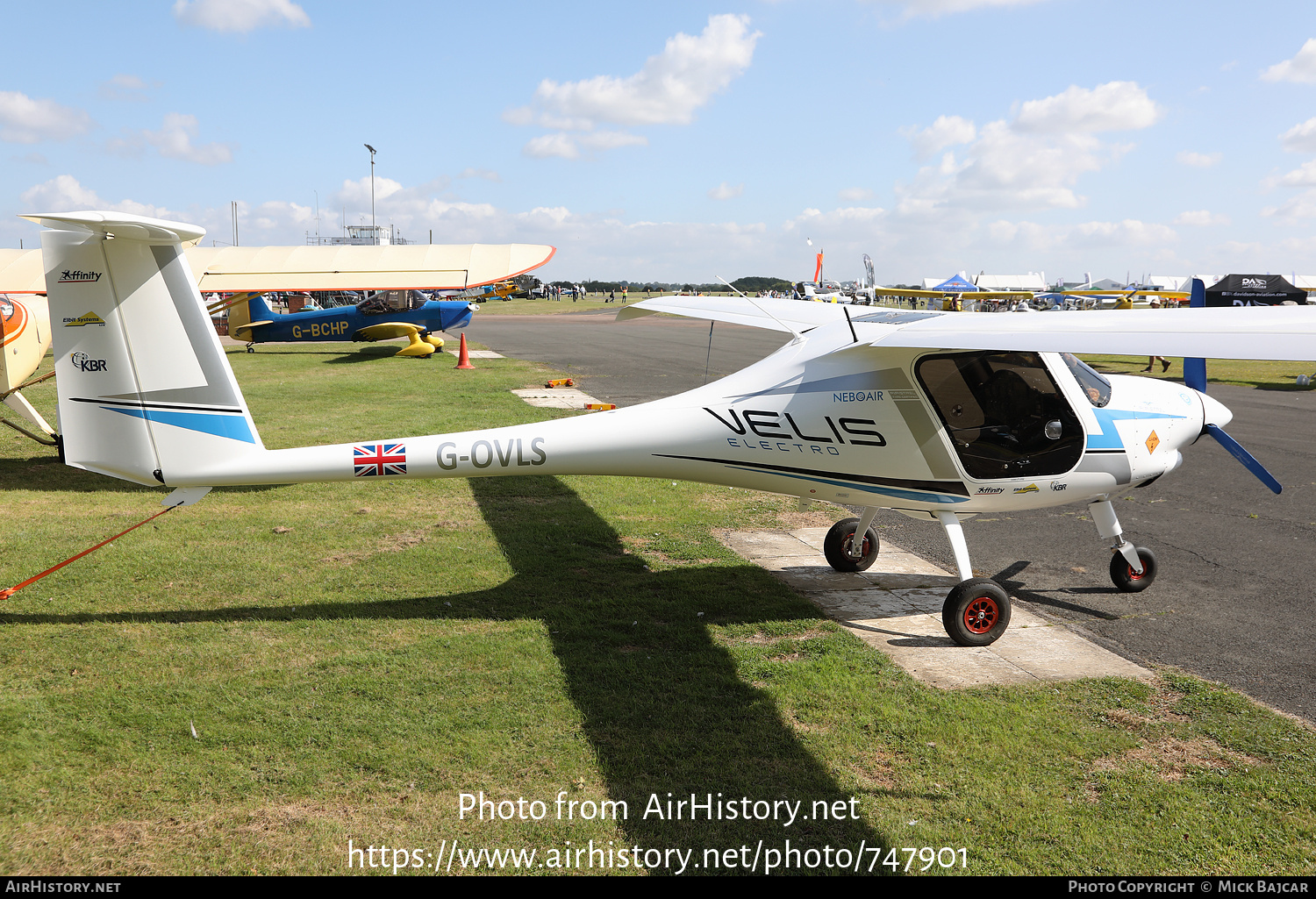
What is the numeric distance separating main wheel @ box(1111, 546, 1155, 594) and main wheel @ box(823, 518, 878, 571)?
2062 mm

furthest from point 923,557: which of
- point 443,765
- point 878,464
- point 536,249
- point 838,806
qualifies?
point 536,249

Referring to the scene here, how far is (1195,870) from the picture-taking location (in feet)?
12.0

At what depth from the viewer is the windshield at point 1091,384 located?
6.36m

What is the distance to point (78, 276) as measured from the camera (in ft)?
16.6

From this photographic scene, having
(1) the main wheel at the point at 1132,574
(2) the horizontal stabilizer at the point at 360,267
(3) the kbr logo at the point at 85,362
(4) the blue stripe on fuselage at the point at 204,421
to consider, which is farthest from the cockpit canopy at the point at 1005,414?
(2) the horizontal stabilizer at the point at 360,267

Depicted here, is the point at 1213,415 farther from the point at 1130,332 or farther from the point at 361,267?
the point at 361,267

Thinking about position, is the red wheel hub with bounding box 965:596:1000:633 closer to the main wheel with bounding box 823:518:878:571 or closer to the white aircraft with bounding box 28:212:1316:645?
the white aircraft with bounding box 28:212:1316:645

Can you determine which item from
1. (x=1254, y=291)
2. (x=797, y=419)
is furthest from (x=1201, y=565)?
(x=1254, y=291)

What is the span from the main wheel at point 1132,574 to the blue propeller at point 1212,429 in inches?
42.1

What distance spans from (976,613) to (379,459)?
4.54 metres

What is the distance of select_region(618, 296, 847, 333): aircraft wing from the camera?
712cm

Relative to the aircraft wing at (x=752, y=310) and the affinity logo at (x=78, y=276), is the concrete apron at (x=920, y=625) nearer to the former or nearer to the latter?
the aircraft wing at (x=752, y=310)

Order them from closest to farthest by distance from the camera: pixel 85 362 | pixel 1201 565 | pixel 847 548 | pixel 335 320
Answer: pixel 85 362, pixel 847 548, pixel 1201 565, pixel 335 320

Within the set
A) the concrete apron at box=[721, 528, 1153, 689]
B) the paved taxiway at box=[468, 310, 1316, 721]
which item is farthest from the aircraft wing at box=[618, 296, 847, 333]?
the paved taxiway at box=[468, 310, 1316, 721]
